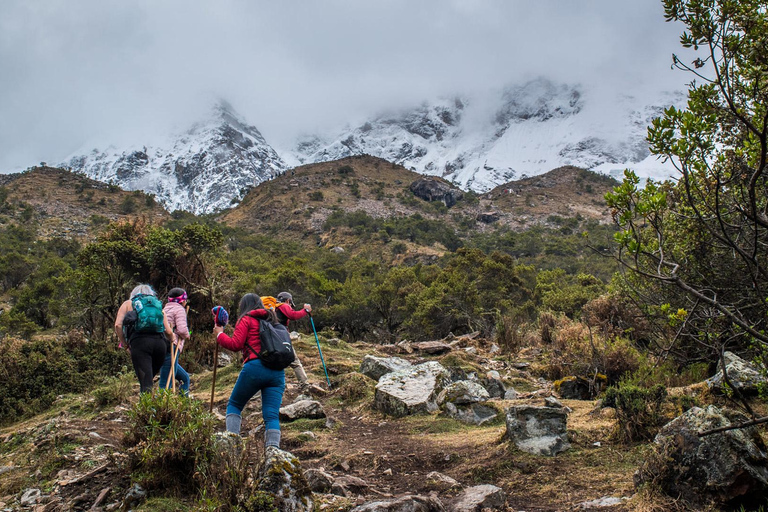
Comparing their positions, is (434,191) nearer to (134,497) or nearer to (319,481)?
(319,481)

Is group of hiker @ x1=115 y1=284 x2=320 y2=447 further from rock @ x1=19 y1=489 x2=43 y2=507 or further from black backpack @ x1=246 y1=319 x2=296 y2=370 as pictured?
rock @ x1=19 y1=489 x2=43 y2=507

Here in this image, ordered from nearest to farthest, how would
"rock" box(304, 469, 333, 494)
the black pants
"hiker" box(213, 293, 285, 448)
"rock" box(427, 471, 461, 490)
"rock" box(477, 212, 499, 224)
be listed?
"rock" box(304, 469, 333, 494) → "rock" box(427, 471, 461, 490) → "hiker" box(213, 293, 285, 448) → the black pants → "rock" box(477, 212, 499, 224)

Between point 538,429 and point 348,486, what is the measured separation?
1.96 meters

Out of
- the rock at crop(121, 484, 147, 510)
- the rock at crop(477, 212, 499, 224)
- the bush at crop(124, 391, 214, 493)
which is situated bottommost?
the rock at crop(121, 484, 147, 510)

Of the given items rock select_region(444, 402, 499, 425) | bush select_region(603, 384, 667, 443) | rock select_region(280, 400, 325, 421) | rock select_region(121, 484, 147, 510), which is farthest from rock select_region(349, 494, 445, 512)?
rock select_region(280, 400, 325, 421)

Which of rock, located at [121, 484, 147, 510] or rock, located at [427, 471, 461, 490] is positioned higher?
rock, located at [121, 484, 147, 510]

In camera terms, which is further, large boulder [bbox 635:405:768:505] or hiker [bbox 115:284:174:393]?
hiker [bbox 115:284:174:393]

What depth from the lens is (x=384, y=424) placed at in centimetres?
628

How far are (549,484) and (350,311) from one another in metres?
19.8

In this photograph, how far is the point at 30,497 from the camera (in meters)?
3.40

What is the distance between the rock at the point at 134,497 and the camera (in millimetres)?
2830

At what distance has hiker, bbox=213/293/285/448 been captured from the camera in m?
3.87

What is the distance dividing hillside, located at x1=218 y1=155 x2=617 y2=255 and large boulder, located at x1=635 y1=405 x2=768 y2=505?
177 feet

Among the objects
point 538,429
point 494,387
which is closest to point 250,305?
point 538,429
